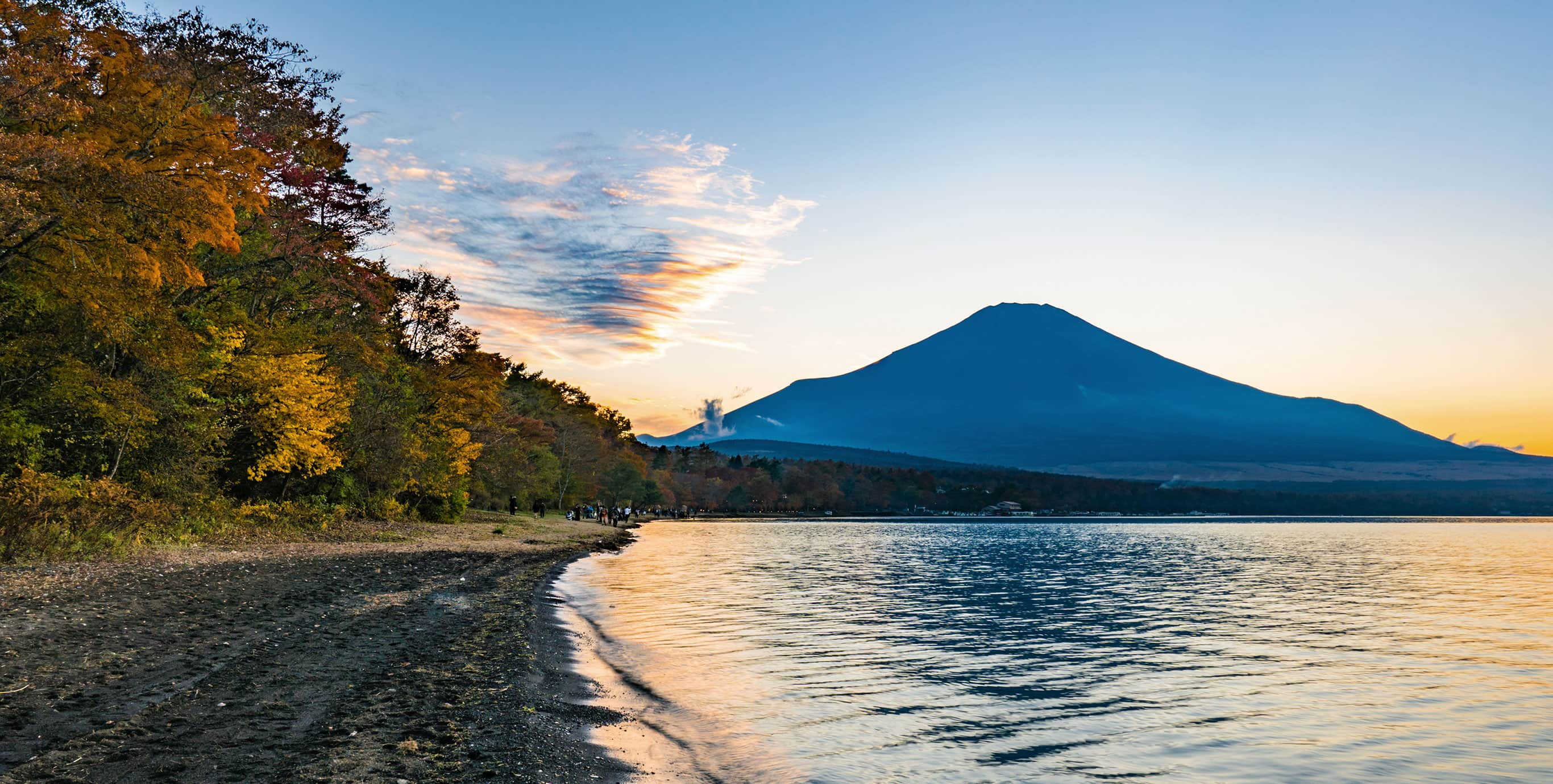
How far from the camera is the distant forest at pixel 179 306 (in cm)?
2130

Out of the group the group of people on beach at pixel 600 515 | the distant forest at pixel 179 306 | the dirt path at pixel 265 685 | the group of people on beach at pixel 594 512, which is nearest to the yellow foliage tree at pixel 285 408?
the distant forest at pixel 179 306

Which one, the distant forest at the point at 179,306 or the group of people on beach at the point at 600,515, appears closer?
the distant forest at the point at 179,306

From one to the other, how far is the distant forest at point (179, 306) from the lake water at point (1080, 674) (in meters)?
14.2

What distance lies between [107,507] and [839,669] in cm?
2282

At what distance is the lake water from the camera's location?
40.6 ft

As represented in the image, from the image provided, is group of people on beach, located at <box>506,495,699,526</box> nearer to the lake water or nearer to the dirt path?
the lake water

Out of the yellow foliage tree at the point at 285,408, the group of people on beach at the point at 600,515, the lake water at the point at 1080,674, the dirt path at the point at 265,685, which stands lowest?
the group of people on beach at the point at 600,515

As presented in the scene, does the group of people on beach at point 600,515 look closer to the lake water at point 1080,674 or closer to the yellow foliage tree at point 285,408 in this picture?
the lake water at point 1080,674

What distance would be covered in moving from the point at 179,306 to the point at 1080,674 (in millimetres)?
32235

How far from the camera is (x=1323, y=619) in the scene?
99.0 feet

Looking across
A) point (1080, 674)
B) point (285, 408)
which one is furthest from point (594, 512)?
point (1080, 674)

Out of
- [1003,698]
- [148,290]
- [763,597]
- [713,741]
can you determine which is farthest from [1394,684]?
[148,290]

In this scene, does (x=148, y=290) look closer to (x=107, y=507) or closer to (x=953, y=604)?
(x=107, y=507)

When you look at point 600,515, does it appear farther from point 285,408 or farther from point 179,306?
point 179,306
